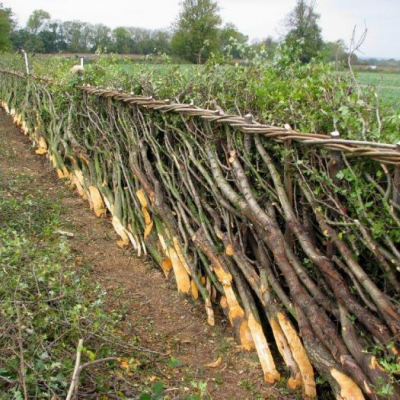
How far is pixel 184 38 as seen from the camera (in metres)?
11.9

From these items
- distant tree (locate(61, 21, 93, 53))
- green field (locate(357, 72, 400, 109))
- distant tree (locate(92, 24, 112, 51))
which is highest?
distant tree (locate(61, 21, 93, 53))

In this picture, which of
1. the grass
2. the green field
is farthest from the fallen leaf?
the green field

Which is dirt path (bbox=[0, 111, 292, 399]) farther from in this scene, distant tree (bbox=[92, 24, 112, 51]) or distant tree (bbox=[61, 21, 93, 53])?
distant tree (bbox=[61, 21, 93, 53])

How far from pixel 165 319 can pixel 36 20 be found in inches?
2301

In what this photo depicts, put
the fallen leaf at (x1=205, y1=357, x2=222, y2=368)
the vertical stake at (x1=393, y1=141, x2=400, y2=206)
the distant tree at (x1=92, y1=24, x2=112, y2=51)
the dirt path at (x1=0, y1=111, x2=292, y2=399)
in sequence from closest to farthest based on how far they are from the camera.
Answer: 1. the vertical stake at (x1=393, y1=141, x2=400, y2=206)
2. the dirt path at (x1=0, y1=111, x2=292, y2=399)
3. the fallen leaf at (x1=205, y1=357, x2=222, y2=368)
4. the distant tree at (x1=92, y1=24, x2=112, y2=51)

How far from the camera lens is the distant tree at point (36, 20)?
50906mm

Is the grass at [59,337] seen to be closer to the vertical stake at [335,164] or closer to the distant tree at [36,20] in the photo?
the vertical stake at [335,164]

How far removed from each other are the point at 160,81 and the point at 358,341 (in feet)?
10.4

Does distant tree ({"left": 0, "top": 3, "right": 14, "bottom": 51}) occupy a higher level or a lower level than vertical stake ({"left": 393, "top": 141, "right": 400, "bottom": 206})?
higher

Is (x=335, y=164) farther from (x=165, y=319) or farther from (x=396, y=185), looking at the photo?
(x=165, y=319)

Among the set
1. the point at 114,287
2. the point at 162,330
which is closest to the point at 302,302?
the point at 162,330

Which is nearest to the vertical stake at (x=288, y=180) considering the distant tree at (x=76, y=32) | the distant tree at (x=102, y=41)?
the distant tree at (x=102, y=41)

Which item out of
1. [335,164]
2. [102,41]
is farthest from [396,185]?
[102,41]

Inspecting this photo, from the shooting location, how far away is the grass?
7.51ft
